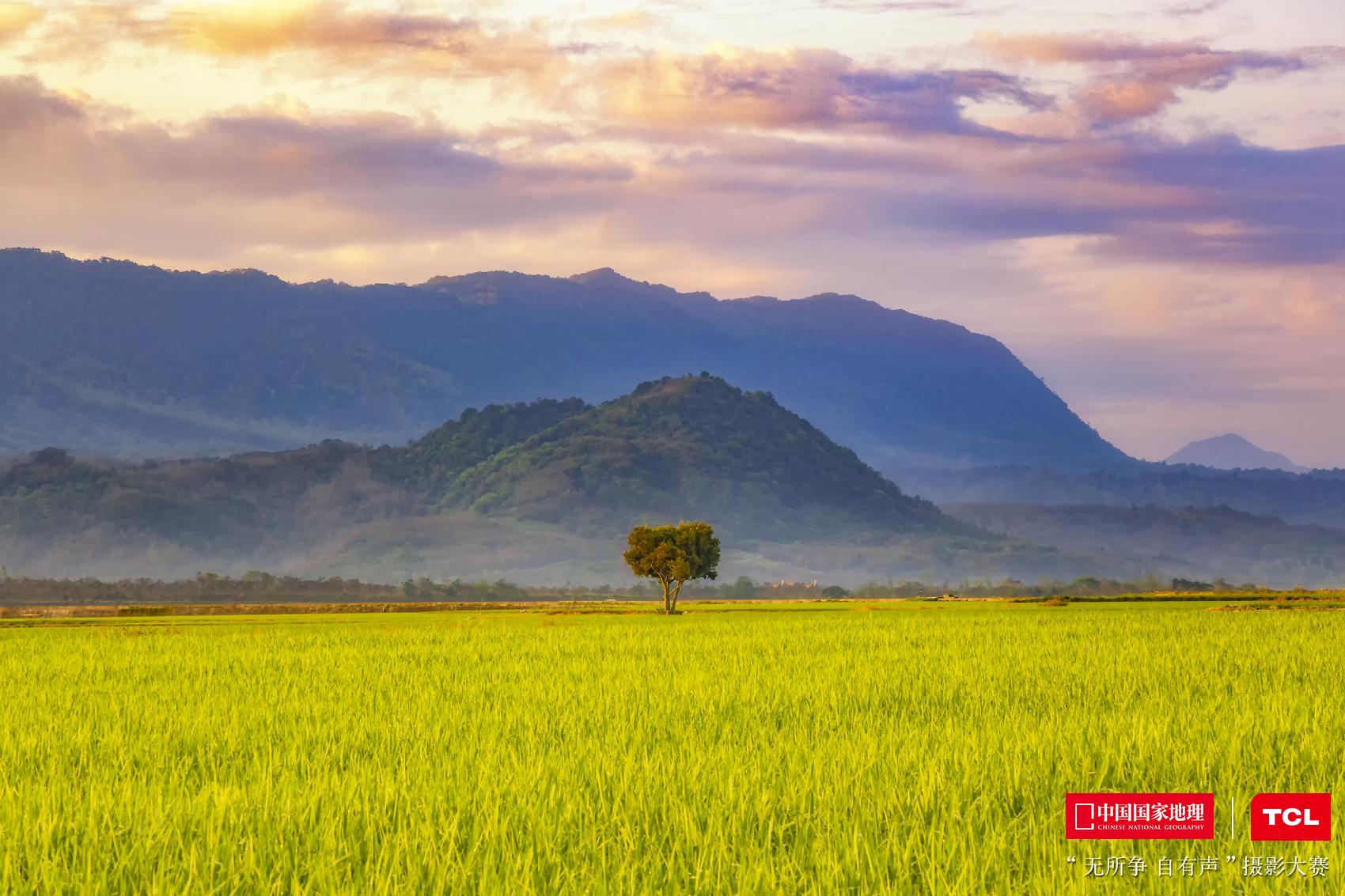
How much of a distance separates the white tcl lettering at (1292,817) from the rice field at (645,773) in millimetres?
505

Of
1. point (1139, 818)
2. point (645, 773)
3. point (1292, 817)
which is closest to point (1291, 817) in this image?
point (1292, 817)

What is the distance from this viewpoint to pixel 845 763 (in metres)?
15.2

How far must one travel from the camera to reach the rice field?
10.3 meters

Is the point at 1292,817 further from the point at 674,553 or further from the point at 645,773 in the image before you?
the point at 674,553

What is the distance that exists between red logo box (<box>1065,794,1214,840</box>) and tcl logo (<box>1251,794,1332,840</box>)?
0.40m

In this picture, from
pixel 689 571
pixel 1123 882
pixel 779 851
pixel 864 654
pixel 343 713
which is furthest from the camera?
pixel 689 571

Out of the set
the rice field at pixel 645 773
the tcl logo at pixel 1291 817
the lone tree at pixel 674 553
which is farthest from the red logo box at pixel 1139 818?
the lone tree at pixel 674 553

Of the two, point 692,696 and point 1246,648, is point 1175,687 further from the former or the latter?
point 1246,648

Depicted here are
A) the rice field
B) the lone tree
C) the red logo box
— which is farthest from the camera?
the lone tree

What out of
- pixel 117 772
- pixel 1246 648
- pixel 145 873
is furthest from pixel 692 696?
pixel 1246 648

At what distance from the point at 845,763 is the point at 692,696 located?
29.5 ft

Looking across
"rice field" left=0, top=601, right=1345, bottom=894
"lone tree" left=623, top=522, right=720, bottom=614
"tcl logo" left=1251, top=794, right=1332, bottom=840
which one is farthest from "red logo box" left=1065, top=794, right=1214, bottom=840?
"lone tree" left=623, top=522, right=720, bottom=614

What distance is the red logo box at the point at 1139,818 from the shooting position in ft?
36.3

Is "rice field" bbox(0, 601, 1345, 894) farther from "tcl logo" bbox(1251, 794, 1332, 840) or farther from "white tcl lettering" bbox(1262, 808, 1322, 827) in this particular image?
"white tcl lettering" bbox(1262, 808, 1322, 827)
